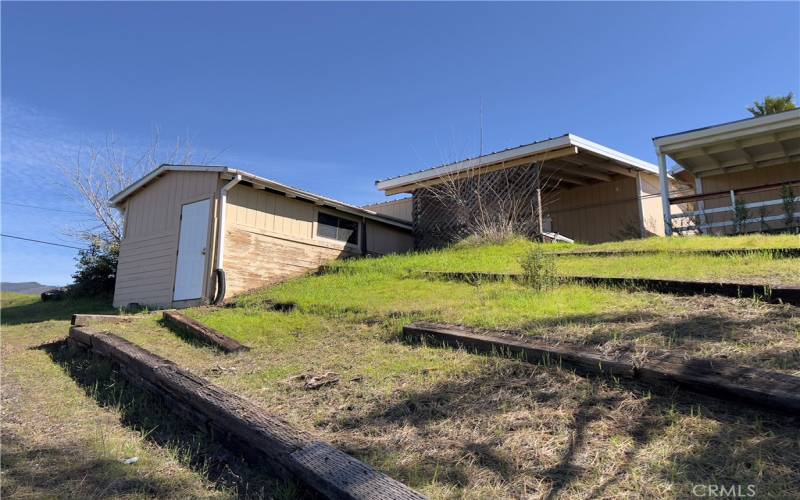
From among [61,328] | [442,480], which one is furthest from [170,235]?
[442,480]

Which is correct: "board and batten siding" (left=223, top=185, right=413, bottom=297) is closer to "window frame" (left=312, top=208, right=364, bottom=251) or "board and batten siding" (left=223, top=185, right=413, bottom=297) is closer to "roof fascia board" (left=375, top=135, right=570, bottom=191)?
"window frame" (left=312, top=208, right=364, bottom=251)

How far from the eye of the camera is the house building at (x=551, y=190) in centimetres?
1280

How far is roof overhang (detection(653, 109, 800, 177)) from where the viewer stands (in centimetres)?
1068

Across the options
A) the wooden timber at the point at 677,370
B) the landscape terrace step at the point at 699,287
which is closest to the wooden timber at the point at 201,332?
the wooden timber at the point at 677,370

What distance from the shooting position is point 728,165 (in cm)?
1388

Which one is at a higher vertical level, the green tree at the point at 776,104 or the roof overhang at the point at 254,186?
the green tree at the point at 776,104

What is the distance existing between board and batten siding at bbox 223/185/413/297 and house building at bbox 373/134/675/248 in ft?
10.3

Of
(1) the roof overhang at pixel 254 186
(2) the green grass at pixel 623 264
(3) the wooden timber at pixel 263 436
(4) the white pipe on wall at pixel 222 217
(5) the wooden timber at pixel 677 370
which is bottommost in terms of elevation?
(3) the wooden timber at pixel 263 436

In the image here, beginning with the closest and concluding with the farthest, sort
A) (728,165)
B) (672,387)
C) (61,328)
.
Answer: (672,387) → (61,328) → (728,165)

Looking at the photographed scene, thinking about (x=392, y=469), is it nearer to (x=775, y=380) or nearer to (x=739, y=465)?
(x=739, y=465)

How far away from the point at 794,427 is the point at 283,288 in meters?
8.58

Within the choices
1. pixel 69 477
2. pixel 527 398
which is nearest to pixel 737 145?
pixel 527 398

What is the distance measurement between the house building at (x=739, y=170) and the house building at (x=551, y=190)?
A: 140 centimetres

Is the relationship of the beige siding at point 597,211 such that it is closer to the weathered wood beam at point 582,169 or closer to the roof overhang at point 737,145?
the weathered wood beam at point 582,169
